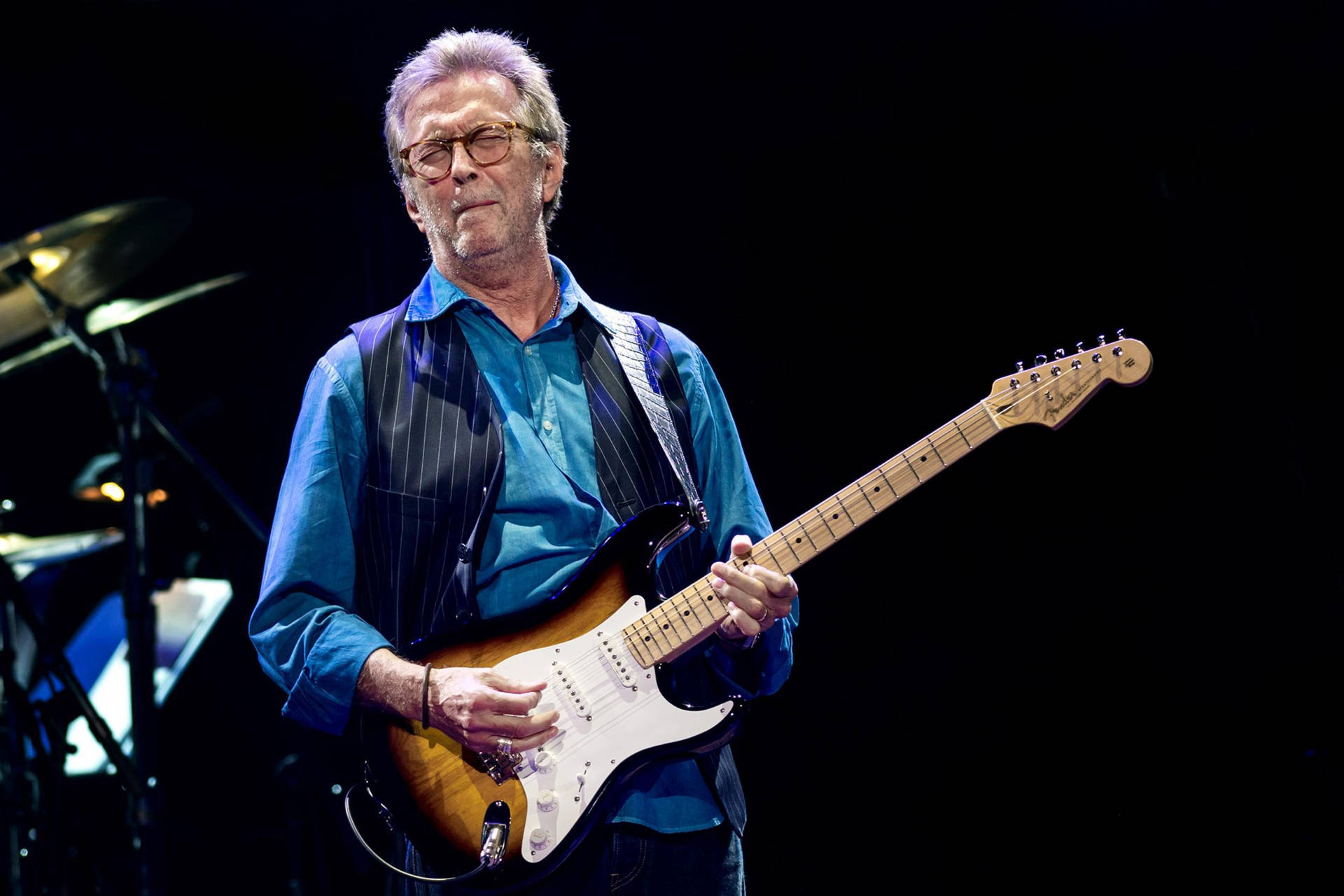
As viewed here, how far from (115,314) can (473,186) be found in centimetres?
220

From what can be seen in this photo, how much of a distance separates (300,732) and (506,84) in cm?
227

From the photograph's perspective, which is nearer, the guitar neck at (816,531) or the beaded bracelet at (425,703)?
the beaded bracelet at (425,703)

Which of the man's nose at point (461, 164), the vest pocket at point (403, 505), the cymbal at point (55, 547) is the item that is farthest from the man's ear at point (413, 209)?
the cymbal at point (55, 547)

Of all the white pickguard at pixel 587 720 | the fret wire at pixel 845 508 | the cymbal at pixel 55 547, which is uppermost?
the cymbal at pixel 55 547

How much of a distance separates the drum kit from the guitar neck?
6.29 ft

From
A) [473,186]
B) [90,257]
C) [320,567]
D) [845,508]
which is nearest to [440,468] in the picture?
[320,567]

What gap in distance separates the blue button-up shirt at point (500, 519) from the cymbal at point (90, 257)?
4.98 feet

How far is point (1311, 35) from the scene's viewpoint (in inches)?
121

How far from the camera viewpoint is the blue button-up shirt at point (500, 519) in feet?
5.88

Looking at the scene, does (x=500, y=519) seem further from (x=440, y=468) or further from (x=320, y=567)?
(x=320, y=567)

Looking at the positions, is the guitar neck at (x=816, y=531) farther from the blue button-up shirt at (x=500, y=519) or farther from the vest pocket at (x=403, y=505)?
the vest pocket at (x=403, y=505)

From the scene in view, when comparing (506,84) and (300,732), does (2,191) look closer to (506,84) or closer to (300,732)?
(300,732)

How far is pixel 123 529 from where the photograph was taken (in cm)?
332

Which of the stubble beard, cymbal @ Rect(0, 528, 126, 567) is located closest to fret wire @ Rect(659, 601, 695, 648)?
the stubble beard
